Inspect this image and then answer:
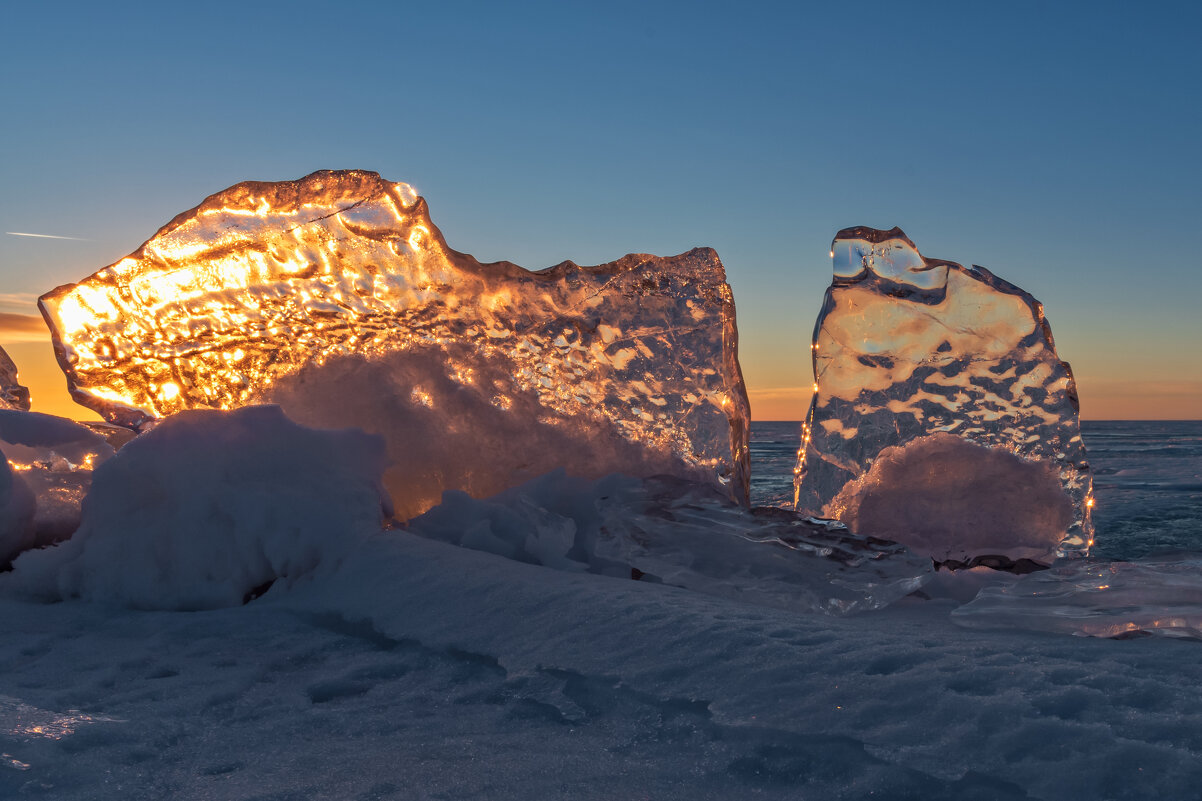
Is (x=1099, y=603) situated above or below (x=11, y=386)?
below

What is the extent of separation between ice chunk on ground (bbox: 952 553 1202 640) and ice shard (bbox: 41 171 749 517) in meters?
1.49

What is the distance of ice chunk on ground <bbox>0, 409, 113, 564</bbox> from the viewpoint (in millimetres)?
2979

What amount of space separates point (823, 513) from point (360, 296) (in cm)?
238

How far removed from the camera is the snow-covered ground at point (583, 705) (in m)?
1.21

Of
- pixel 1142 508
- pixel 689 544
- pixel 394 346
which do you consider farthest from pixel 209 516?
pixel 1142 508

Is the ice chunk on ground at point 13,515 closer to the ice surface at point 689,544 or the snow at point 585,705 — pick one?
the snow at point 585,705

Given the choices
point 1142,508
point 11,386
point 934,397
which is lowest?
point 1142,508

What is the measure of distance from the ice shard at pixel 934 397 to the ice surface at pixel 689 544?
1.12 meters

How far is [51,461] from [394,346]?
1367mm

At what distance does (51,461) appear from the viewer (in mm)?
3305

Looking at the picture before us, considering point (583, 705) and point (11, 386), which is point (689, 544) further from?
point (11, 386)

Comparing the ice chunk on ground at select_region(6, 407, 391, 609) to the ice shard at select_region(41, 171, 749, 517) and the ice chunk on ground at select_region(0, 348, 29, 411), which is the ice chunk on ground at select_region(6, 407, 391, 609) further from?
the ice chunk on ground at select_region(0, 348, 29, 411)

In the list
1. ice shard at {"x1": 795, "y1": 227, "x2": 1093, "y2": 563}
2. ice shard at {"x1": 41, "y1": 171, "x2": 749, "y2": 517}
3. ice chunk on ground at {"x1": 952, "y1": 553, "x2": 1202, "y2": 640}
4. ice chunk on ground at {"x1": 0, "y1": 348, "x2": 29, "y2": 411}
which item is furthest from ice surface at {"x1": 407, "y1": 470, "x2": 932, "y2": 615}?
ice chunk on ground at {"x1": 0, "y1": 348, "x2": 29, "y2": 411}

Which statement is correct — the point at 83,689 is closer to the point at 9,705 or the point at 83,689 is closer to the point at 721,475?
the point at 9,705
